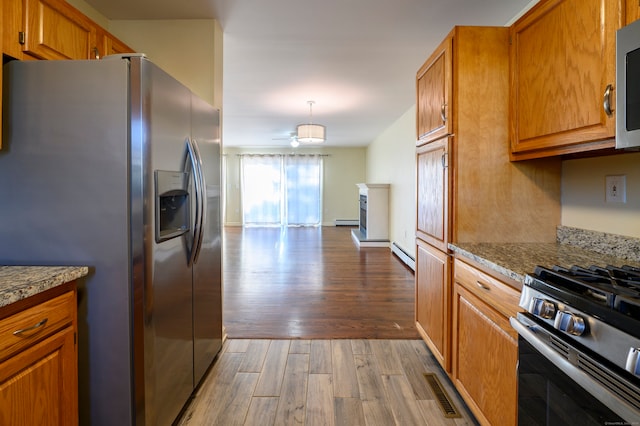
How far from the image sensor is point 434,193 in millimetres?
2178

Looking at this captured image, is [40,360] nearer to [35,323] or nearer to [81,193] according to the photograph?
[35,323]

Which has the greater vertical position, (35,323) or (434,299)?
(35,323)

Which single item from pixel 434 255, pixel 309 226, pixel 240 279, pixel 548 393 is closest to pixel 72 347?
pixel 548 393

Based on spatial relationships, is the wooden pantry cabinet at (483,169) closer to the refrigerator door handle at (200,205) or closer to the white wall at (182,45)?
the refrigerator door handle at (200,205)

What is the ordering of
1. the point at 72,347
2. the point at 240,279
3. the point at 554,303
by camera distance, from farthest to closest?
the point at 240,279 < the point at 72,347 < the point at 554,303

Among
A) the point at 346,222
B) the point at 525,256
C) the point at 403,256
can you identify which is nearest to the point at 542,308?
the point at 525,256

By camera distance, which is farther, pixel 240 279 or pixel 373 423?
pixel 240 279

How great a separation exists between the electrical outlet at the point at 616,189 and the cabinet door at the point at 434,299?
2.71 feet

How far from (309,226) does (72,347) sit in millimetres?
9057

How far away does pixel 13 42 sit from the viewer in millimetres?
1410

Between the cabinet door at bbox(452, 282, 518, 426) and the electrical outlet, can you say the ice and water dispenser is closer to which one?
the cabinet door at bbox(452, 282, 518, 426)

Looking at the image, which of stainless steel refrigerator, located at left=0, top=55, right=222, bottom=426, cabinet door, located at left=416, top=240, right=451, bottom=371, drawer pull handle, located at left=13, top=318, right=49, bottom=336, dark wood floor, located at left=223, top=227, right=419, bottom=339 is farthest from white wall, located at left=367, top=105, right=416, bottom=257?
drawer pull handle, located at left=13, top=318, right=49, bottom=336

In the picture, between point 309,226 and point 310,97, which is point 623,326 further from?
point 309,226

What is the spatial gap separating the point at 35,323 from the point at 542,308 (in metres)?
1.64
